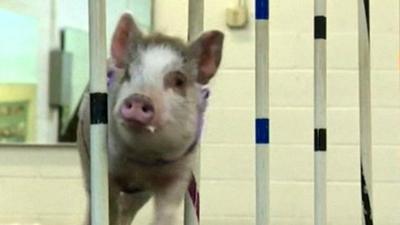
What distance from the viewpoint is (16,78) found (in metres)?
2.95

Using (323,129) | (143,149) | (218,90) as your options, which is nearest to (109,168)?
(143,149)

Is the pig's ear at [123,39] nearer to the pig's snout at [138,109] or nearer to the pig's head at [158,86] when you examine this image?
the pig's head at [158,86]

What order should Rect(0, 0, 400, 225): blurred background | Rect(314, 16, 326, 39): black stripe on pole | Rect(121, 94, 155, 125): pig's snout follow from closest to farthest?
Rect(121, 94, 155, 125): pig's snout, Rect(314, 16, 326, 39): black stripe on pole, Rect(0, 0, 400, 225): blurred background

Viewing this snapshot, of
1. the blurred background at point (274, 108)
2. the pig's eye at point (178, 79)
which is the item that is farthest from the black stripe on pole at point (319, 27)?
the blurred background at point (274, 108)

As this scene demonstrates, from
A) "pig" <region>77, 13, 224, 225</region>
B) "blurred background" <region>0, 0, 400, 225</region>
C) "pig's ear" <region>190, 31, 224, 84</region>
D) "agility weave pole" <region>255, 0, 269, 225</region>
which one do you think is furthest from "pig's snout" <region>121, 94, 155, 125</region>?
"blurred background" <region>0, 0, 400, 225</region>

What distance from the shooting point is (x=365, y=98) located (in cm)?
179

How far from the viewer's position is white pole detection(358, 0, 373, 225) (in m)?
1.77

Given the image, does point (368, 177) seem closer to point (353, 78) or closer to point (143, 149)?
point (143, 149)

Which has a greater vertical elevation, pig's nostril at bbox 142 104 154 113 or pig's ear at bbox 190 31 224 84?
pig's ear at bbox 190 31 224 84

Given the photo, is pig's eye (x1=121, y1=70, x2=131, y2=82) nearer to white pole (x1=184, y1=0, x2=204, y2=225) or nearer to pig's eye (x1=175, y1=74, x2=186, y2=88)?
pig's eye (x1=175, y1=74, x2=186, y2=88)

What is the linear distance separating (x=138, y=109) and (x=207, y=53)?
0.27 metres

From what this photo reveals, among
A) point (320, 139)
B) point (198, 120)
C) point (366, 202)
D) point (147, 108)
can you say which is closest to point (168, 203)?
point (198, 120)

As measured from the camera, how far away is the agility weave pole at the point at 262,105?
62.8 inches

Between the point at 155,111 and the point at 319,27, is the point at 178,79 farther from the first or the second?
the point at 319,27
